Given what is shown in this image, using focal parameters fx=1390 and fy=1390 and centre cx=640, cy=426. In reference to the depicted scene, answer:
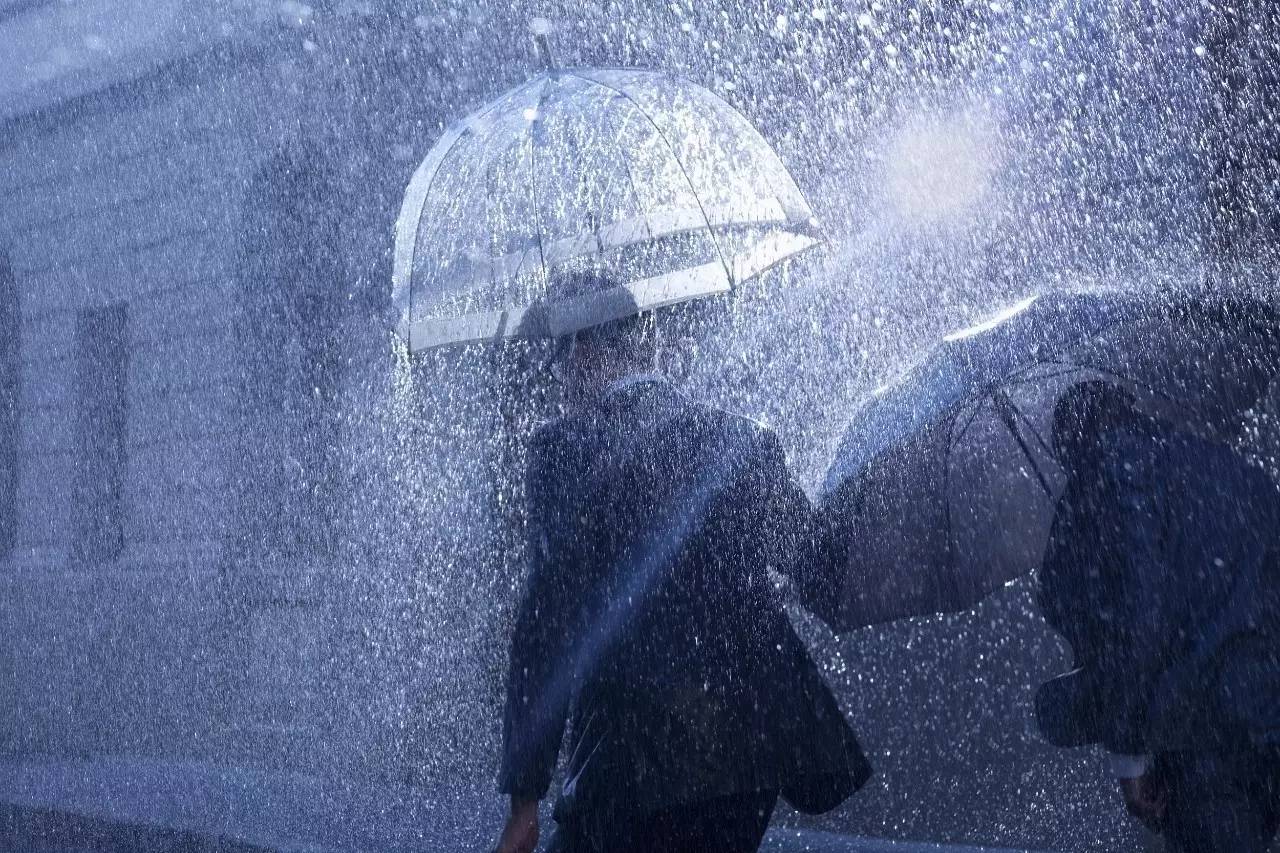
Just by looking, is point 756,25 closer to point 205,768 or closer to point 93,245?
point 205,768

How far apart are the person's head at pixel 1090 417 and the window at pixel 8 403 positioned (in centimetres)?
853

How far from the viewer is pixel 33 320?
9.22 metres

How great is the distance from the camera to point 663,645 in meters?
1.98

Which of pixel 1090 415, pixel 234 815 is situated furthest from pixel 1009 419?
pixel 234 815

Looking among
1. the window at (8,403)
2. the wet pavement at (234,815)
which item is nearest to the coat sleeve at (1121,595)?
the wet pavement at (234,815)

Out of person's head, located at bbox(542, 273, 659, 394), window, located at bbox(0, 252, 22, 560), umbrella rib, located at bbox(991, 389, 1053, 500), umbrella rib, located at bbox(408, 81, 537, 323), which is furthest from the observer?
window, located at bbox(0, 252, 22, 560)

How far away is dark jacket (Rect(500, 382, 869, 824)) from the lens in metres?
1.98

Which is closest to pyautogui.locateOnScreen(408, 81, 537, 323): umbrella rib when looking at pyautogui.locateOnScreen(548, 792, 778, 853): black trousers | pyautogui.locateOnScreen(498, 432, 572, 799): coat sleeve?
pyautogui.locateOnScreen(498, 432, 572, 799): coat sleeve

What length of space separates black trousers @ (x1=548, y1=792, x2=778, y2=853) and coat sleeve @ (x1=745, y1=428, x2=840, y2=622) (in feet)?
1.05

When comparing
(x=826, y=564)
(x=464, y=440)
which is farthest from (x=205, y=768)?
(x=826, y=564)

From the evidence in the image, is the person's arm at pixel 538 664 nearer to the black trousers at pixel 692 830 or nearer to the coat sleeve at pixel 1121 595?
the black trousers at pixel 692 830

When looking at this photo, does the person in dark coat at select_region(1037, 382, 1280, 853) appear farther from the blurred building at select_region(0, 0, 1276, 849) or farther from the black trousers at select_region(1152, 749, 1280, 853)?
the blurred building at select_region(0, 0, 1276, 849)

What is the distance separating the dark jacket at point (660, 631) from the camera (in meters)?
1.98

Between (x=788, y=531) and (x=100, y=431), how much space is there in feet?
24.9
